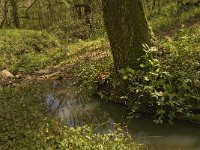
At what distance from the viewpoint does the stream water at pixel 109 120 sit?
273 inches

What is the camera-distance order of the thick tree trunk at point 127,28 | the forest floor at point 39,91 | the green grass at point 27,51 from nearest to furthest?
the forest floor at point 39,91 < the thick tree trunk at point 127,28 < the green grass at point 27,51

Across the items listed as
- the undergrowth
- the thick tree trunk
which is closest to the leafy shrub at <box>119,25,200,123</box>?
the thick tree trunk

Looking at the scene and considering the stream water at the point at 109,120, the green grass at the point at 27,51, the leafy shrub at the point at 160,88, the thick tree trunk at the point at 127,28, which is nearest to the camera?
the stream water at the point at 109,120

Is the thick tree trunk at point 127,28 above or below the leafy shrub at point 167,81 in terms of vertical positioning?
above

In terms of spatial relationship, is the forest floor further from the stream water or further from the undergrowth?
the stream water

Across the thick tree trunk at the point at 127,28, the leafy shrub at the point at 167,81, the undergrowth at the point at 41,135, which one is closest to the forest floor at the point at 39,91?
the undergrowth at the point at 41,135

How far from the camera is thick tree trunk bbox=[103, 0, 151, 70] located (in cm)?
858

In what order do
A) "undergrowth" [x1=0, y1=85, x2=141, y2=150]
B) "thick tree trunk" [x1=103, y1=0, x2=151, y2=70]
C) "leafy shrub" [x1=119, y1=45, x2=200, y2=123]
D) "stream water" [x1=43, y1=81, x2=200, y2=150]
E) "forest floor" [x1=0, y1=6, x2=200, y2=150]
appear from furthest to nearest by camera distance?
"thick tree trunk" [x1=103, y1=0, x2=151, y2=70] → "leafy shrub" [x1=119, y1=45, x2=200, y2=123] → "stream water" [x1=43, y1=81, x2=200, y2=150] → "forest floor" [x1=0, y1=6, x2=200, y2=150] → "undergrowth" [x1=0, y1=85, x2=141, y2=150]

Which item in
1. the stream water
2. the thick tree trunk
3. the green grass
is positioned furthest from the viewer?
the green grass

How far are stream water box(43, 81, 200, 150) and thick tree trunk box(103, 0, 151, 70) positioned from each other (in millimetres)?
1231

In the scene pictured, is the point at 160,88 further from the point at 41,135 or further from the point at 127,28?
the point at 41,135

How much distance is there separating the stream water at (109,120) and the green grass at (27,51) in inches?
154

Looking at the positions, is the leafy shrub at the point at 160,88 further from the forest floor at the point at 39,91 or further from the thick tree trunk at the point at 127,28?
the forest floor at the point at 39,91

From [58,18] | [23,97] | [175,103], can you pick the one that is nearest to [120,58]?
[175,103]
